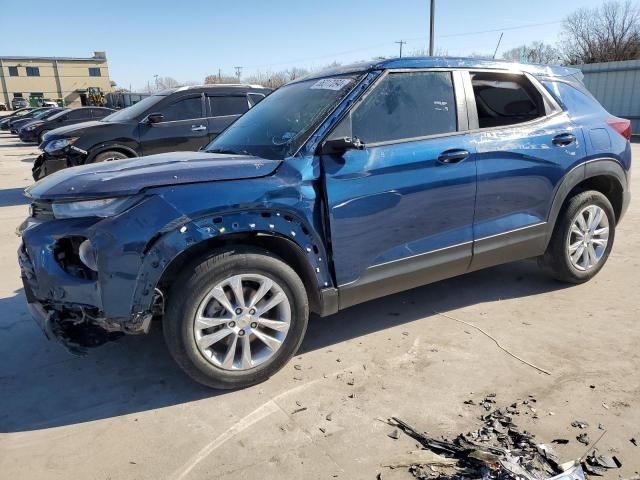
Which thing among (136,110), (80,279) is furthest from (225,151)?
(136,110)

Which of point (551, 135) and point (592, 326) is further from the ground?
point (551, 135)

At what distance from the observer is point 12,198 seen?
9.51m

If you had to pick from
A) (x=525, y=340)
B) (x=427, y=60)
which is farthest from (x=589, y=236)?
(x=427, y=60)

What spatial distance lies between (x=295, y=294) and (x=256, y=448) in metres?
0.90

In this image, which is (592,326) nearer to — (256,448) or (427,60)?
(427,60)

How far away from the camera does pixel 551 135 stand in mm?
3957

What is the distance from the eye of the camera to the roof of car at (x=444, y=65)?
3.49 metres

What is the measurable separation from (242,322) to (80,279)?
2.99 ft

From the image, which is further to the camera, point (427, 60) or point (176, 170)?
point (427, 60)

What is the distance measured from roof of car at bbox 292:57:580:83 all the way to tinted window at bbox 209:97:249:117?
5092mm

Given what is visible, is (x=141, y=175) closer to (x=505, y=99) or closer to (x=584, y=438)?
(x=584, y=438)

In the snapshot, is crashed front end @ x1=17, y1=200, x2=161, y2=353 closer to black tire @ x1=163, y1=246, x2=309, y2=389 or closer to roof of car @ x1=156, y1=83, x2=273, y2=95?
black tire @ x1=163, y1=246, x2=309, y2=389

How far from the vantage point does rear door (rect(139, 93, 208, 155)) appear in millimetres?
8547

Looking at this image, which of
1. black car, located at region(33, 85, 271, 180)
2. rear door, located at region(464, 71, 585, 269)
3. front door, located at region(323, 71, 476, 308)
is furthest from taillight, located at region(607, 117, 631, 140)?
black car, located at region(33, 85, 271, 180)
